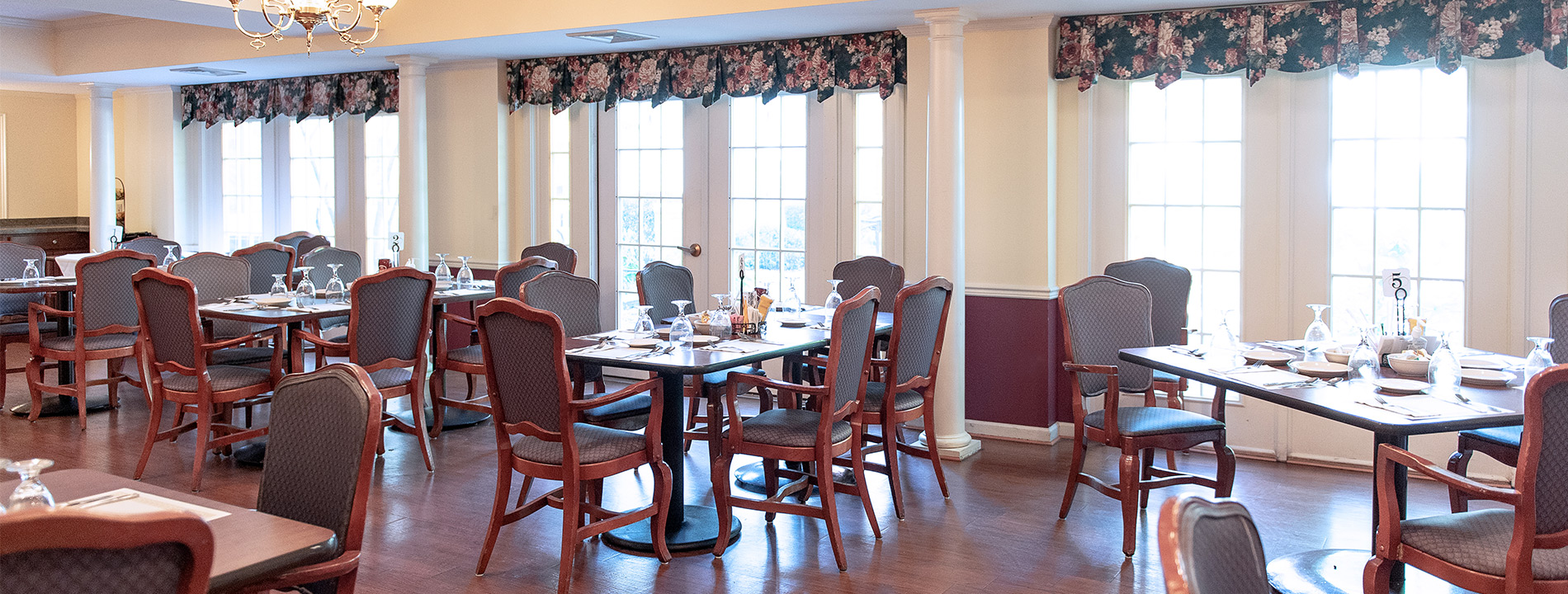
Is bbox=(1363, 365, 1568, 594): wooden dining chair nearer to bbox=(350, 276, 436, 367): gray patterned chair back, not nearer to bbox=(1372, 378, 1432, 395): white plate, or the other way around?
bbox=(1372, 378, 1432, 395): white plate

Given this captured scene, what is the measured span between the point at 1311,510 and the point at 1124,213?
187 cm

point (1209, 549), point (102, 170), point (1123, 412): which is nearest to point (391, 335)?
point (1123, 412)

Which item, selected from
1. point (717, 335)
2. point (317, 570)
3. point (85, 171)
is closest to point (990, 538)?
point (717, 335)

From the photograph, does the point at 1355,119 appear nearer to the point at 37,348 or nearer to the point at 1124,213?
the point at 1124,213

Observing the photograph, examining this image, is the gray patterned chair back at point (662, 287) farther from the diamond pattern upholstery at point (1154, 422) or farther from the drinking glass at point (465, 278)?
the diamond pattern upholstery at point (1154, 422)

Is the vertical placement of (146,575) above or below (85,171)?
below

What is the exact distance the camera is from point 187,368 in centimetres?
518

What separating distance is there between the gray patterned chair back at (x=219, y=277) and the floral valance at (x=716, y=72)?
85.1 inches

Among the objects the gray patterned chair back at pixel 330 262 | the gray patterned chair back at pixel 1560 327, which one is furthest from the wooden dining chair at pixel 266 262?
the gray patterned chair back at pixel 1560 327

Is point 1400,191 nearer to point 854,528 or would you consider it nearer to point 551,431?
point 854,528

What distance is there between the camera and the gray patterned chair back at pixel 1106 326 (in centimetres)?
470

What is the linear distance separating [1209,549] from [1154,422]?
9.41 feet

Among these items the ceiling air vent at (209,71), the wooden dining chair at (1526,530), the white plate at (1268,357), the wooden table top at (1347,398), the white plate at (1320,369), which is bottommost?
the wooden dining chair at (1526,530)

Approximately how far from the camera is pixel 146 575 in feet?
5.11
